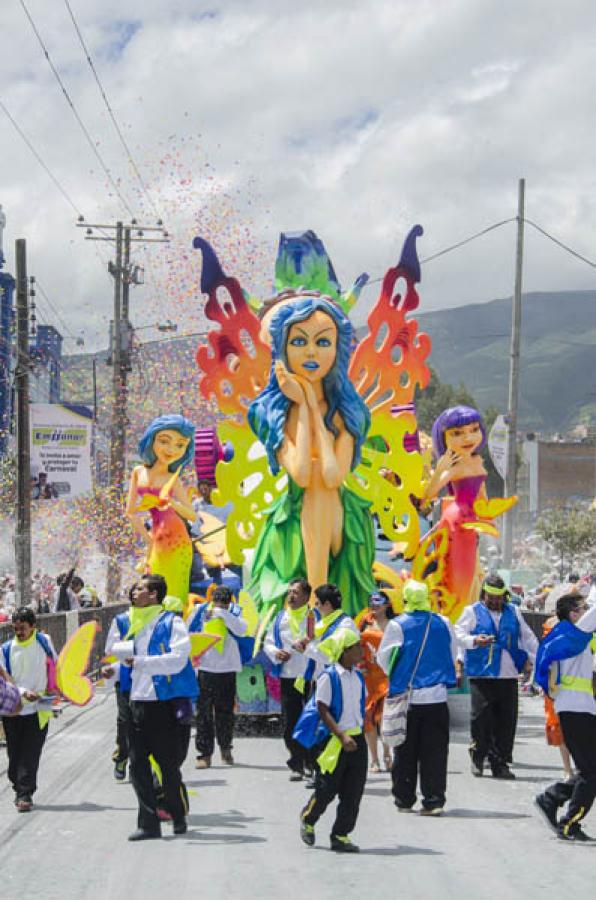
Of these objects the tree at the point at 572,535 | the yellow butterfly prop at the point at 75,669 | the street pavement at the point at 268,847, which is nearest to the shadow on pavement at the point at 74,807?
the street pavement at the point at 268,847

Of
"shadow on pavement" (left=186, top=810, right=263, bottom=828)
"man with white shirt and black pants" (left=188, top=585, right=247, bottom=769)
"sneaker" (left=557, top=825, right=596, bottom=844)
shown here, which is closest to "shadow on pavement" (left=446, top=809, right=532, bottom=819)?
"sneaker" (left=557, top=825, right=596, bottom=844)

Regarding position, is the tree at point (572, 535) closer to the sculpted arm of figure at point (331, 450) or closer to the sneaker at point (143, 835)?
the sculpted arm of figure at point (331, 450)

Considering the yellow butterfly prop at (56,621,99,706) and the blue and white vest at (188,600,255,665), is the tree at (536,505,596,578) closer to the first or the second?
the blue and white vest at (188,600,255,665)

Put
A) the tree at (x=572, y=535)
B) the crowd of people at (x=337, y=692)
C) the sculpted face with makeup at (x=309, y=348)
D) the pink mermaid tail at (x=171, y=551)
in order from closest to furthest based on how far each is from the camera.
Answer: the crowd of people at (x=337, y=692) < the sculpted face with makeup at (x=309, y=348) < the pink mermaid tail at (x=171, y=551) < the tree at (x=572, y=535)

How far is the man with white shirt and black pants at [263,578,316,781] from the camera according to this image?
1323cm

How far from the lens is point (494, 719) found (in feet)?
45.2

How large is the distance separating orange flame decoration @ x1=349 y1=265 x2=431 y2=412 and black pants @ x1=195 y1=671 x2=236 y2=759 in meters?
4.95

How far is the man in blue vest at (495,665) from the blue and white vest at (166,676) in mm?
3804

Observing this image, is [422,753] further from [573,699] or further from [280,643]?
[280,643]

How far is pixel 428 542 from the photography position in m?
18.1

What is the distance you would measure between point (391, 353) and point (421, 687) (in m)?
7.71

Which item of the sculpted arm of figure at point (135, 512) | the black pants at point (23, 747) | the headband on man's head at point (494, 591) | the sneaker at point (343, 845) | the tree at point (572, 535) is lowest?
the tree at point (572, 535)

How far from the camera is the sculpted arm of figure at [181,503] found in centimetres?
1897

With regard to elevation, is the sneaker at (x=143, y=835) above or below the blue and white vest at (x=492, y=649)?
below
